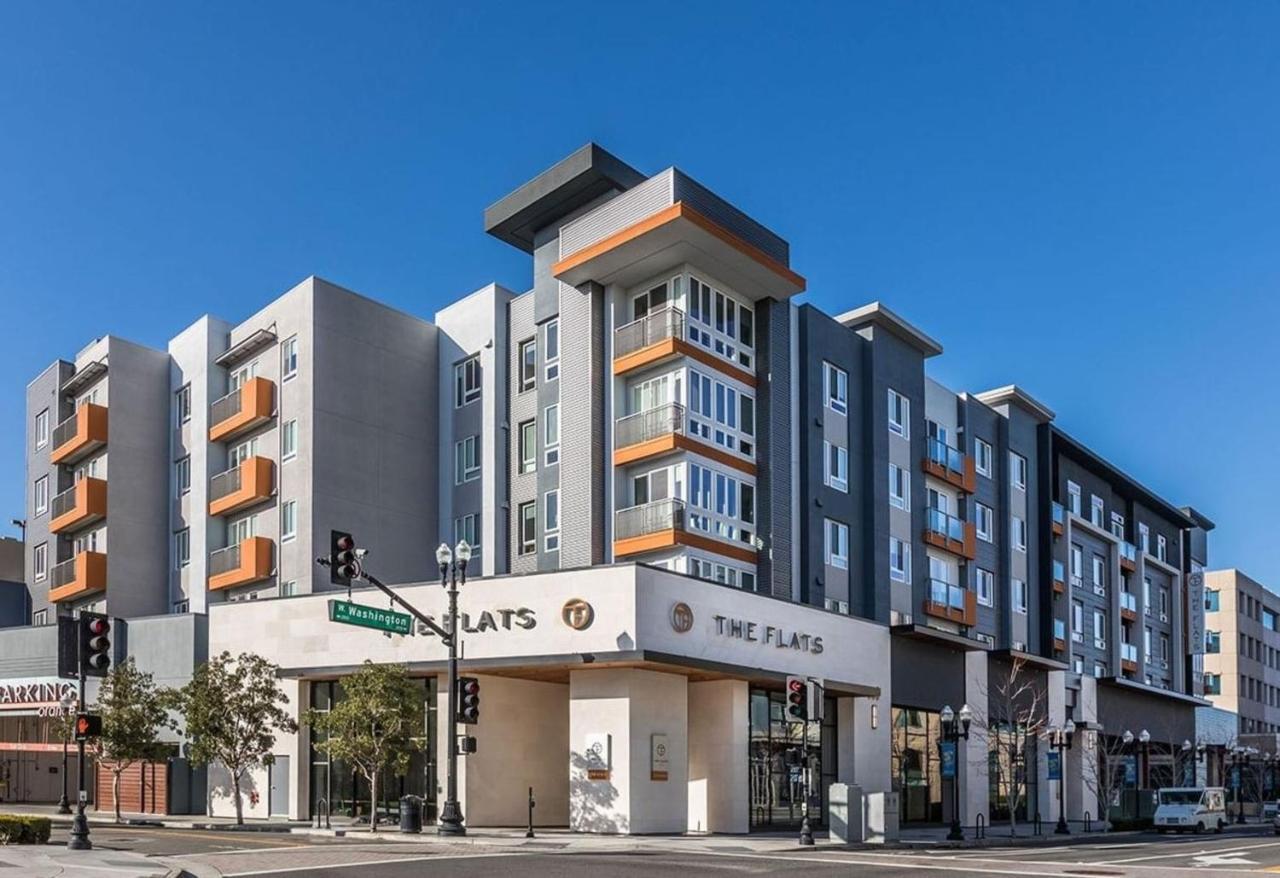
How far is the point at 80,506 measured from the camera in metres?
56.1

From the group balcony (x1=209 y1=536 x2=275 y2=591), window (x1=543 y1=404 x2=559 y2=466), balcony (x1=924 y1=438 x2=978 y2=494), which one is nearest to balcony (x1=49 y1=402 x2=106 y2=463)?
balcony (x1=209 y1=536 x2=275 y2=591)

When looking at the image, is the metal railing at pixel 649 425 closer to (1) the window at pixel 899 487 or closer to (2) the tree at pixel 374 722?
(2) the tree at pixel 374 722

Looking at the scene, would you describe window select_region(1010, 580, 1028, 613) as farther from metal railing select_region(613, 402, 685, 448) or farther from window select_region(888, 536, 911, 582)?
metal railing select_region(613, 402, 685, 448)

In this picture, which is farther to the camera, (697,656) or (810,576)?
(810,576)

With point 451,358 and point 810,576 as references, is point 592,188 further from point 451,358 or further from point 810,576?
point 810,576

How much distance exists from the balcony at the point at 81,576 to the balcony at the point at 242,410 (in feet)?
25.8

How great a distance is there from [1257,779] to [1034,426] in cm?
4644

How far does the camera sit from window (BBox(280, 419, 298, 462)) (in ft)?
157

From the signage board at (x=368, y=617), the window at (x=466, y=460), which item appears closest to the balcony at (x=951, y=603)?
the window at (x=466, y=460)

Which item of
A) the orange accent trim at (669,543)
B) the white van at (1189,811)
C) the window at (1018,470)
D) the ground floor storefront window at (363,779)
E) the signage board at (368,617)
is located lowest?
the white van at (1189,811)

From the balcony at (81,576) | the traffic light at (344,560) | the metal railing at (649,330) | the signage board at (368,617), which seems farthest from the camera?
the balcony at (81,576)

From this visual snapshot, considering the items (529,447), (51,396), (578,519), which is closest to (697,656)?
(578,519)

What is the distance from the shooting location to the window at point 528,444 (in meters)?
46.6

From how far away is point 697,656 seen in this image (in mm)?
36438
